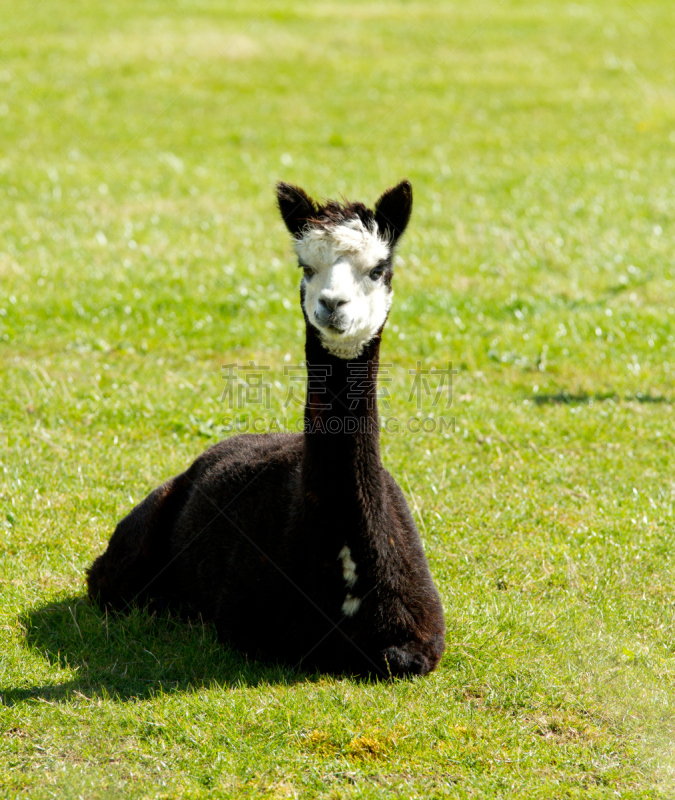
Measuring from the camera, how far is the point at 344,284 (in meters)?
4.71

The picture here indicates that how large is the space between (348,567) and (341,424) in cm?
75

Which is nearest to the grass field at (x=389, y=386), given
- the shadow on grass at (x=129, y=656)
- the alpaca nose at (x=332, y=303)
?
the shadow on grass at (x=129, y=656)

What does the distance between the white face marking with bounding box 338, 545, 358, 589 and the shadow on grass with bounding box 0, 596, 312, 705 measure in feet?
1.90

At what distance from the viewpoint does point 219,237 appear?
14133mm

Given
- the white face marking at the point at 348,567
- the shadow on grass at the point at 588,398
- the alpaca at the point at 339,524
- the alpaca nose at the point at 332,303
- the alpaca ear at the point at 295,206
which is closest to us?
the alpaca nose at the point at 332,303

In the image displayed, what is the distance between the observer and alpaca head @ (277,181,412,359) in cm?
465

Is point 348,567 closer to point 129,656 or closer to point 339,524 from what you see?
point 339,524

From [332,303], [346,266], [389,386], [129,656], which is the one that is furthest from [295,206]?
[389,386]

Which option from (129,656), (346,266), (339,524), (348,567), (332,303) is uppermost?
(346,266)

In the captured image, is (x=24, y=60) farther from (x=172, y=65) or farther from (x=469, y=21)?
(x=469, y=21)

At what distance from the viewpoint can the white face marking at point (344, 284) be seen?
462 centimetres

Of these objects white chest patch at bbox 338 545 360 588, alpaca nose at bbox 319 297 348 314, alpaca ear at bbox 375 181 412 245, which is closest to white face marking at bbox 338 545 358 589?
white chest patch at bbox 338 545 360 588

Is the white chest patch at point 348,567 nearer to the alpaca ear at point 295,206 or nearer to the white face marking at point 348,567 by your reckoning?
the white face marking at point 348,567

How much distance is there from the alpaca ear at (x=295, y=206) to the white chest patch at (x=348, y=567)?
1.72 m
